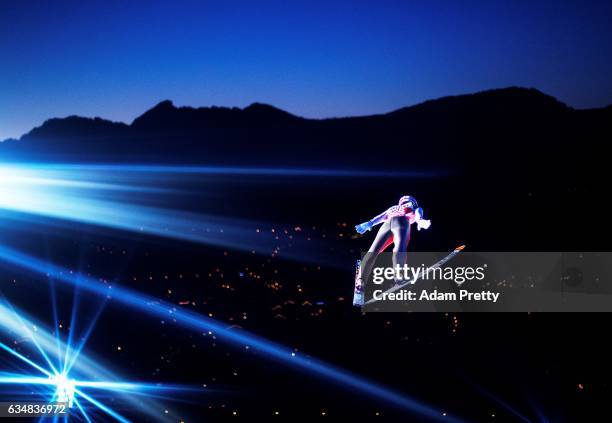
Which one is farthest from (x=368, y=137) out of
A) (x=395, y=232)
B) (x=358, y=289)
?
(x=358, y=289)

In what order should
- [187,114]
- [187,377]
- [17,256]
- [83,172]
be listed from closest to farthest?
[187,377], [17,256], [83,172], [187,114]

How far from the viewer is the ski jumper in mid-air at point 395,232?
459cm

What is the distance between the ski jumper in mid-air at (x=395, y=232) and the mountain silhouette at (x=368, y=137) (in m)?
3.26

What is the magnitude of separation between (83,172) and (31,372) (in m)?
7.09

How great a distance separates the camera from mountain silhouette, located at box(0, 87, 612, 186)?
25.1 ft

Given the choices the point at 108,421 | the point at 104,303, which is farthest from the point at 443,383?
the point at 104,303

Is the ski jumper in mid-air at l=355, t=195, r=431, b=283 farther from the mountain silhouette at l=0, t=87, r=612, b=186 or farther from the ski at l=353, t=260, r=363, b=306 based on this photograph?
the mountain silhouette at l=0, t=87, r=612, b=186

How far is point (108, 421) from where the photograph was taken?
3.95 metres

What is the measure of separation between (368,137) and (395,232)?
6097 mm

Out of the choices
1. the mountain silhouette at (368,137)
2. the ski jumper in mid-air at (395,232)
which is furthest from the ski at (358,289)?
the mountain silhouette at (368,137)

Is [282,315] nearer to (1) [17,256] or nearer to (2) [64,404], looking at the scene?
(2) [64,404]

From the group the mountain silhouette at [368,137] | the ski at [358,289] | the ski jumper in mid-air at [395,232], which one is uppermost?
the mountain silhouette at [368,137]

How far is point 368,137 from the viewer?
410 inches

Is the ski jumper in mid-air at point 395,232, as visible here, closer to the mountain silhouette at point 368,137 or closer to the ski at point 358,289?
the ski at point 358,289
